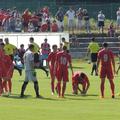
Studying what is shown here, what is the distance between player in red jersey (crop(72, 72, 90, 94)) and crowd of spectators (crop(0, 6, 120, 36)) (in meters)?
24.5

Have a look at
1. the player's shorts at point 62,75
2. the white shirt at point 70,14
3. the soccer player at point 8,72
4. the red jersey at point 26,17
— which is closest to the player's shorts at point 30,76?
the player's shorts at point 62,75

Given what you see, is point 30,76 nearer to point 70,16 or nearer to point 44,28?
point 44,28

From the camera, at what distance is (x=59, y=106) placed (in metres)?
23.2

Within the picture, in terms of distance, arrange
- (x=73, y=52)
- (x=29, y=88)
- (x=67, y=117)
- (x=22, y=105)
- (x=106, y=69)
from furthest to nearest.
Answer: (x=73, y=52) → (x=29, y=88) → (x=106, y=69) → (x=22, y=105) → (x=67, y=117)

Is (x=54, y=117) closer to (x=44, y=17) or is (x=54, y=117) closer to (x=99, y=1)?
(x=44, y=17)

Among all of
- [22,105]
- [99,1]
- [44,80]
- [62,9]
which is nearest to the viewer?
[22,105]

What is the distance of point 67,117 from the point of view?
2009cm

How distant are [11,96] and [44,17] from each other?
27.8 metres

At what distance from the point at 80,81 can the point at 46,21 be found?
25805mm

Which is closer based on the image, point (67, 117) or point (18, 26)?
point (67, 117)

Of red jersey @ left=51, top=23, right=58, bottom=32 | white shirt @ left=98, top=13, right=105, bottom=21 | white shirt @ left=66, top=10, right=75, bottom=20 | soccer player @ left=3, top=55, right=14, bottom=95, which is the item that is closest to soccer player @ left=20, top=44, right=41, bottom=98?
soccer player @ left=3, top=55, right=14, bottom=95

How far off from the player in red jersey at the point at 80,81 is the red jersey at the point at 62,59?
119 cm

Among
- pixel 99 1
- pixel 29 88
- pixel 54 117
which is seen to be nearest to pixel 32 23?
pixel 99 1

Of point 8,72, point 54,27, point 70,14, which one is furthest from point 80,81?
point 70,14
